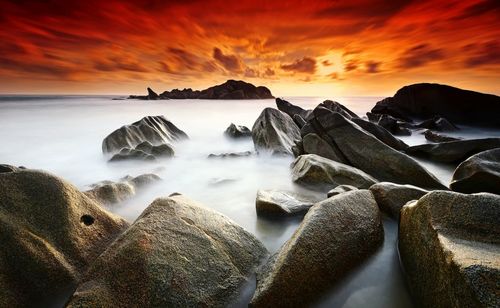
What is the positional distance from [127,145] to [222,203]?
6.43m

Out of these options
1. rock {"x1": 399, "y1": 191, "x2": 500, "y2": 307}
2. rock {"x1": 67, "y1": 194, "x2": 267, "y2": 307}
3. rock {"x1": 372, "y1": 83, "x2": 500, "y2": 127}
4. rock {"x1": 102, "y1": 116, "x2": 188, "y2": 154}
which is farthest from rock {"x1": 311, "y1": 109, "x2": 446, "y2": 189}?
rock {"x1": 372, "y1": 83, "x2": 500, "y2": 127}

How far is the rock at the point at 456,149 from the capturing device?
24.3 ft

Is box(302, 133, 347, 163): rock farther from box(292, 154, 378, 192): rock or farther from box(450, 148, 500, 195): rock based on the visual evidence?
box(450, 148, 500, 195): rock

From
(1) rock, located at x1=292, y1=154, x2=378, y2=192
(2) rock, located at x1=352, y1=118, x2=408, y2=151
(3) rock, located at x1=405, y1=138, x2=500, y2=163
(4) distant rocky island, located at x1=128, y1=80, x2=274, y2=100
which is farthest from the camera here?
(4) distant rocky island, located at x1=128, y1=80, x2=274, y2=100

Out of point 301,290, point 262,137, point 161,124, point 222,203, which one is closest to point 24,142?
point 161,124

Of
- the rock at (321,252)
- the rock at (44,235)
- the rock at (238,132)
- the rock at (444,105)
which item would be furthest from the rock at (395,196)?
the rock at (444,105)

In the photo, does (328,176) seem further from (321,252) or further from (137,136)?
(137,136)

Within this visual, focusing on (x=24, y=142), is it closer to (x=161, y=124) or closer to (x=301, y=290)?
(x=161, y=124)

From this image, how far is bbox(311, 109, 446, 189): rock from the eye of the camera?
5.66 meters

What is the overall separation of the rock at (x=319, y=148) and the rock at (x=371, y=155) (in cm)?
13

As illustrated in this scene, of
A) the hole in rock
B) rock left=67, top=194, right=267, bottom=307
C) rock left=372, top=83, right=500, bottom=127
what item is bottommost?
rock left=372, top=83, right=500, bottom=127

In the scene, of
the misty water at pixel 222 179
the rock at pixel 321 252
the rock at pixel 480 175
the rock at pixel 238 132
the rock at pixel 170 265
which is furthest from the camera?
the rock at pixel 238 132

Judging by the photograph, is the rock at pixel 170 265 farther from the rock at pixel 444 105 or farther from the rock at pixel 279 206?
the rock at pixel 444 105

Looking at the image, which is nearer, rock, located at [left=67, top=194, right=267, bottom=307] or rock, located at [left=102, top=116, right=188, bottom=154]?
rock, located at [left=67, top=194, right=267, bottom=307]
